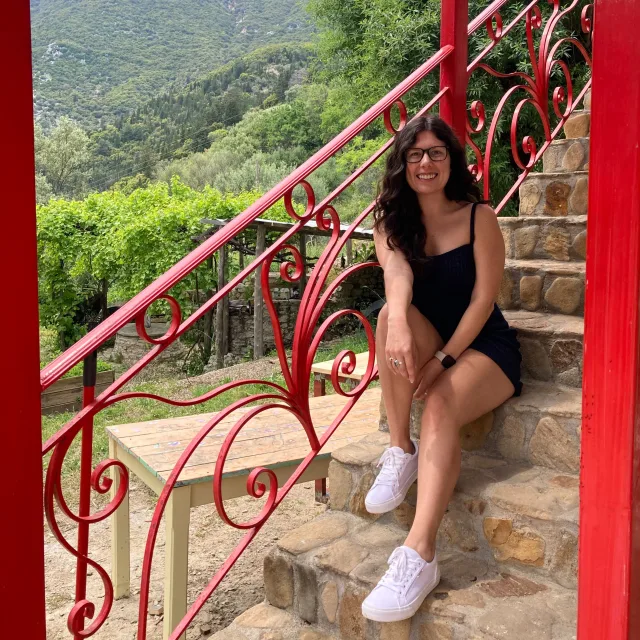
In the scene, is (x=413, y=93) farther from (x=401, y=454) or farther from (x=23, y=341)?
(x=23, y=341)

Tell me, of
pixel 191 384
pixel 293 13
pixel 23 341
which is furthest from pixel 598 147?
pixel 293 13

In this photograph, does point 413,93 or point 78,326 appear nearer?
point 413,93

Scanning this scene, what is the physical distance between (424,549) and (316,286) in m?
0.77

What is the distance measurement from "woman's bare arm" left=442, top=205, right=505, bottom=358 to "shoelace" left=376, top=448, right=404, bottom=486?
1.05ft

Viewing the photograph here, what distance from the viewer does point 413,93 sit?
6449mm

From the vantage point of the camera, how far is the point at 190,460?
245 cm

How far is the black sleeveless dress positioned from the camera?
192cm

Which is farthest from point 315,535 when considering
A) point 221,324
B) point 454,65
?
point 221,324

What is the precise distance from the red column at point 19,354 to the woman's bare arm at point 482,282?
4.22 feet

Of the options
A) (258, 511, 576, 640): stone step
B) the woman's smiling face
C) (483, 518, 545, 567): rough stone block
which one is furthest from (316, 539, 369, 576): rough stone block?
the woman's smiling face

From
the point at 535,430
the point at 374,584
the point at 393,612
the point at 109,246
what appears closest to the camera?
the point at 393,612

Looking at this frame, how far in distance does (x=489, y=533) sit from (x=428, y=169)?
1021 millimetres

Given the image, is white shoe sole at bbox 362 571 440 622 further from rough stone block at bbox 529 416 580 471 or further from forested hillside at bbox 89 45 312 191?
forested hillside at bbox 89 45 312 191

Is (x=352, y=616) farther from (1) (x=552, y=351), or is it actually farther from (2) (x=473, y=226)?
(2) (x=473, y=226)
